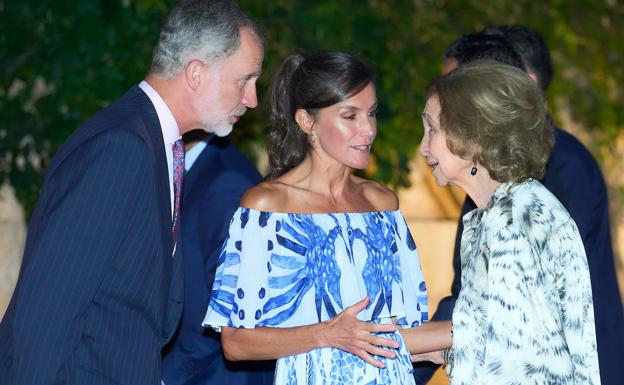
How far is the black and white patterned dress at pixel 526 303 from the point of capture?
8.41 feet

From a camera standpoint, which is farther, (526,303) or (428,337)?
(428,337)

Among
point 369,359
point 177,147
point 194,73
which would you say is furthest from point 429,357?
point 194,73

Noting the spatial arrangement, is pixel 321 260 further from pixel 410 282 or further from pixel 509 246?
pixel 509 246

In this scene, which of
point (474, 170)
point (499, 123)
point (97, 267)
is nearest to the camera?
point (97, 267)

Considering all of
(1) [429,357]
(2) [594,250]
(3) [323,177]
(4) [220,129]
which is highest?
(4) [220,129]

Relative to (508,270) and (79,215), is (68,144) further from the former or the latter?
(508,270)

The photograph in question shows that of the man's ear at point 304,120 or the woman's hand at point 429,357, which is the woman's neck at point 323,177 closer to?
the man's ear at point 304,120

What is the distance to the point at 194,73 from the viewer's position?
2918 millimetres

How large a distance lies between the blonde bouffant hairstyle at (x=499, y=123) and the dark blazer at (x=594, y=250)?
0.74m

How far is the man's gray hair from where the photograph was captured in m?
2.92

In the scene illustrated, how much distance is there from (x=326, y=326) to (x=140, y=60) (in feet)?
9.78

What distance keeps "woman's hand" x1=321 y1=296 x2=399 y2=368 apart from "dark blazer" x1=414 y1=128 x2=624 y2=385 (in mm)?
587

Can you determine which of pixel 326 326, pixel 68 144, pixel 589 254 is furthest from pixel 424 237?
pixel 68 144

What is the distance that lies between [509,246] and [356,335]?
556 millimetres
